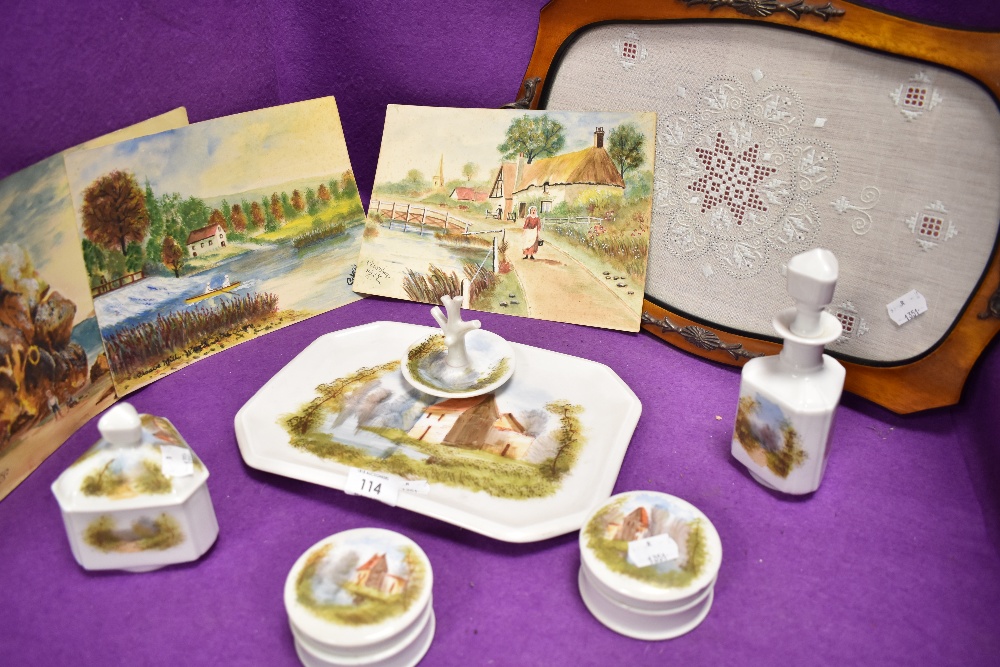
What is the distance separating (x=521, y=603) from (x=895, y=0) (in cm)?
101

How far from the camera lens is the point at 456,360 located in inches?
53.8

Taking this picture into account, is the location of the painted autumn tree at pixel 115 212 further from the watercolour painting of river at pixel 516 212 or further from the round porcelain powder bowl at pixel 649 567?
the round porcelain powder bowl at pixel 649 567

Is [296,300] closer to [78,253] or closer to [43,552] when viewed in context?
[78,253]

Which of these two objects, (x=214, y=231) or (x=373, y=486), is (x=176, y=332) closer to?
(x=214, y=231)

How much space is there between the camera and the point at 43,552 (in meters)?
1.12

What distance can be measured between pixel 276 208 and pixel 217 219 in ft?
0.38

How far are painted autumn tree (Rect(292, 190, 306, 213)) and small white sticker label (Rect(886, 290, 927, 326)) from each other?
41.3 inches

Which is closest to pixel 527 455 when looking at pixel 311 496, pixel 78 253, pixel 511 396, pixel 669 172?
pixel 511 396

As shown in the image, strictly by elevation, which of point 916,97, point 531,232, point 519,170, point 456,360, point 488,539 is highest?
point 916,97

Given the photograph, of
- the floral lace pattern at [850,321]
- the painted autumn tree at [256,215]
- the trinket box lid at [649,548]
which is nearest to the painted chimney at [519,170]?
the painted autumn tree at [256,215]

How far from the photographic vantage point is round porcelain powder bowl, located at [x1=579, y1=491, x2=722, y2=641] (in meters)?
0.96

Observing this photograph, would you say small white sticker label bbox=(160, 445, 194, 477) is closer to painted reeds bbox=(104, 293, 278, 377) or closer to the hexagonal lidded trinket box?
the hexagonal lidded trinket box

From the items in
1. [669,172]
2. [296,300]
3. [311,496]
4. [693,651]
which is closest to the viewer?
[693,651]
